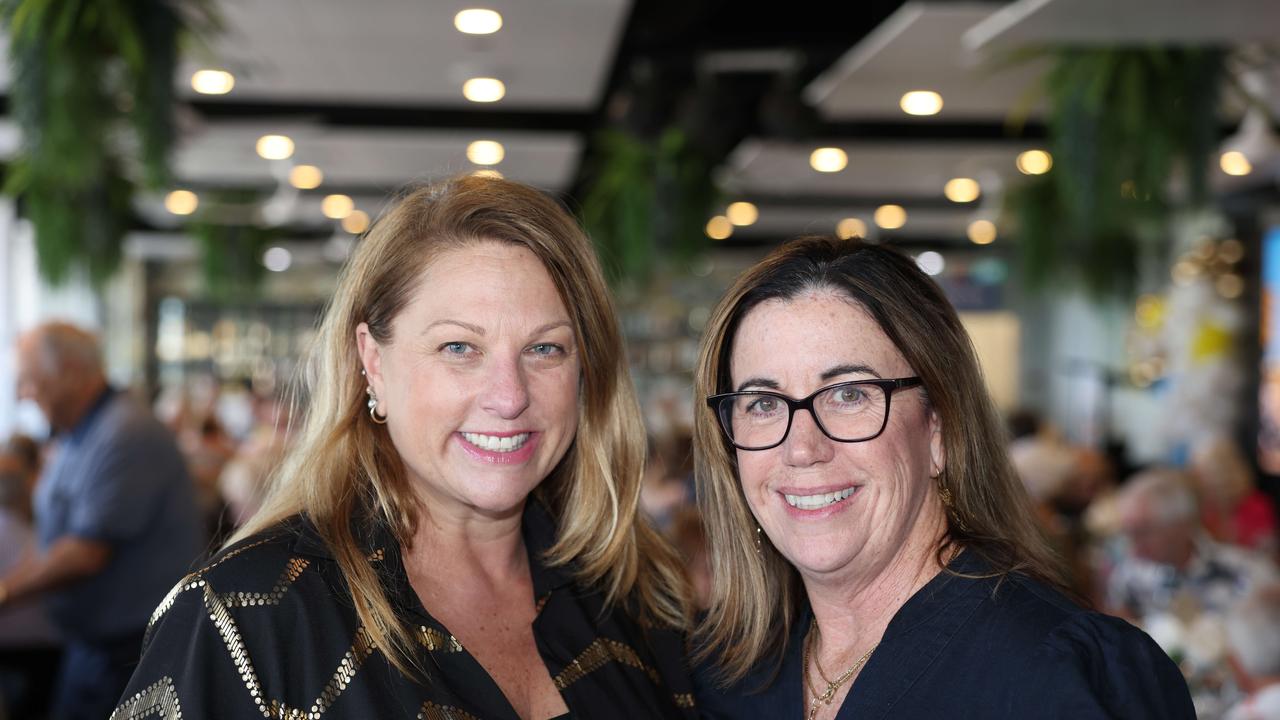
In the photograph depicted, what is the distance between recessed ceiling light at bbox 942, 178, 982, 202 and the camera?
10.1 metres

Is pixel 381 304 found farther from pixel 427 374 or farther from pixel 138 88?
pixel 138 88

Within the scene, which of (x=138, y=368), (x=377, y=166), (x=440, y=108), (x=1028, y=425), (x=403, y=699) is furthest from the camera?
(x=138, y=368)

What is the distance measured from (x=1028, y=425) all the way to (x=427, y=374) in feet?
30.0

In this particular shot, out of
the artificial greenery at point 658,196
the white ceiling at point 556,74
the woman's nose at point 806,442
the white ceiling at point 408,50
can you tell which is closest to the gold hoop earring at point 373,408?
the white ceiling at point 556,74

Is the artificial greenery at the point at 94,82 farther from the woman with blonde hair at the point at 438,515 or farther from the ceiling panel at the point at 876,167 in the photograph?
the ceiling panel at the point at 876,167

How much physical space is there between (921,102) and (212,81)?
366 cm

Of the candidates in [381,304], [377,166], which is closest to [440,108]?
[377,166]

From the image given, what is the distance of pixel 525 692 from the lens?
1932 millimetres

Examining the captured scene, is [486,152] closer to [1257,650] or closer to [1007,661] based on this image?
[1257,650]

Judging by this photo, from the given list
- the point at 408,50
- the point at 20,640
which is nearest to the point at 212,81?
the point at 408,50

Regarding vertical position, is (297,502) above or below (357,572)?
above

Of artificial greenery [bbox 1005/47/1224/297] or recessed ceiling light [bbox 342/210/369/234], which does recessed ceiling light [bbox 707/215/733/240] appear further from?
artificial greenery [bbox 1005/47/1224/297]

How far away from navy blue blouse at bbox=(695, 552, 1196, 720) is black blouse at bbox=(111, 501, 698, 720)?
17.4 inches

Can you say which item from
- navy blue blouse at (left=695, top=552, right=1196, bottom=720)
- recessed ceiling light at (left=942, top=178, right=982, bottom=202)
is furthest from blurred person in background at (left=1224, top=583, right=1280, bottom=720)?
recessed ceiling light at (left=942, top=178, right=982, bottom=202)
